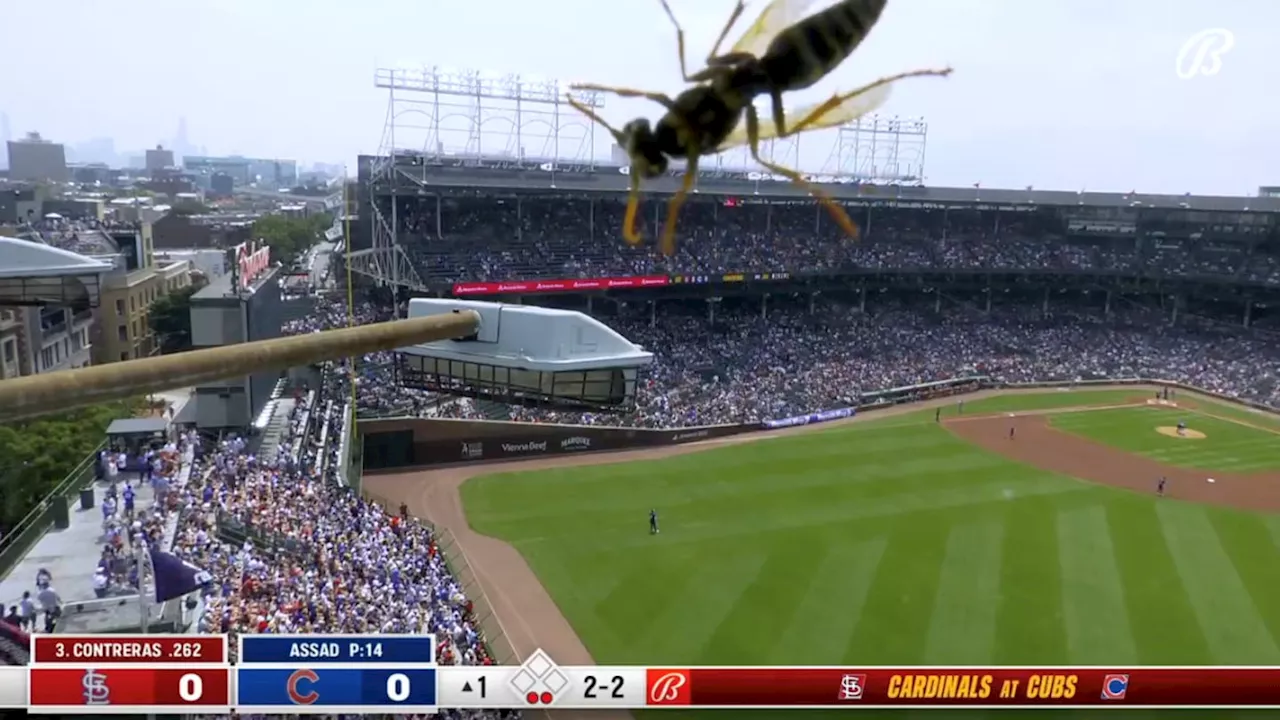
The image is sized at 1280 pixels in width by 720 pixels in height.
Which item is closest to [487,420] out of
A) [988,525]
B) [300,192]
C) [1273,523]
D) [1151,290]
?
[988,525]

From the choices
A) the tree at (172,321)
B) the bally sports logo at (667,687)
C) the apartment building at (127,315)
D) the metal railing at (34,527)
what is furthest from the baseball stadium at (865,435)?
the apartment building at (127,315)

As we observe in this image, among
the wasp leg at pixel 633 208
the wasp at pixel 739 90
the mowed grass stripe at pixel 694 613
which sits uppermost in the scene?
the wasp at pixel 739 90

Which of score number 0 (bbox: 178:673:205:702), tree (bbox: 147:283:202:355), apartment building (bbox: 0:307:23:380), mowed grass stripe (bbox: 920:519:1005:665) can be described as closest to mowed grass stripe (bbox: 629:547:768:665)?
mowed grass stripe (bbox: 920:519:1005:665)

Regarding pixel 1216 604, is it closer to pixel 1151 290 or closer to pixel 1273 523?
pixel 1273 523

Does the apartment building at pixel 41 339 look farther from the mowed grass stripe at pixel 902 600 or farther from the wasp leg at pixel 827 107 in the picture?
the wasp leg at pixel 827 107

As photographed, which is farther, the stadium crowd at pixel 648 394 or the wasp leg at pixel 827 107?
the stadium crowd at pixel 648 394

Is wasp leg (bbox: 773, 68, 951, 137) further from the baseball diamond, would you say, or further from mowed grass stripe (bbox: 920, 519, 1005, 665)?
mowed grass stripe (bbox: 920, 519, 1005, 665)

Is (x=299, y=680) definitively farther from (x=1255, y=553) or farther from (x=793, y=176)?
(x=1255, y=553)
